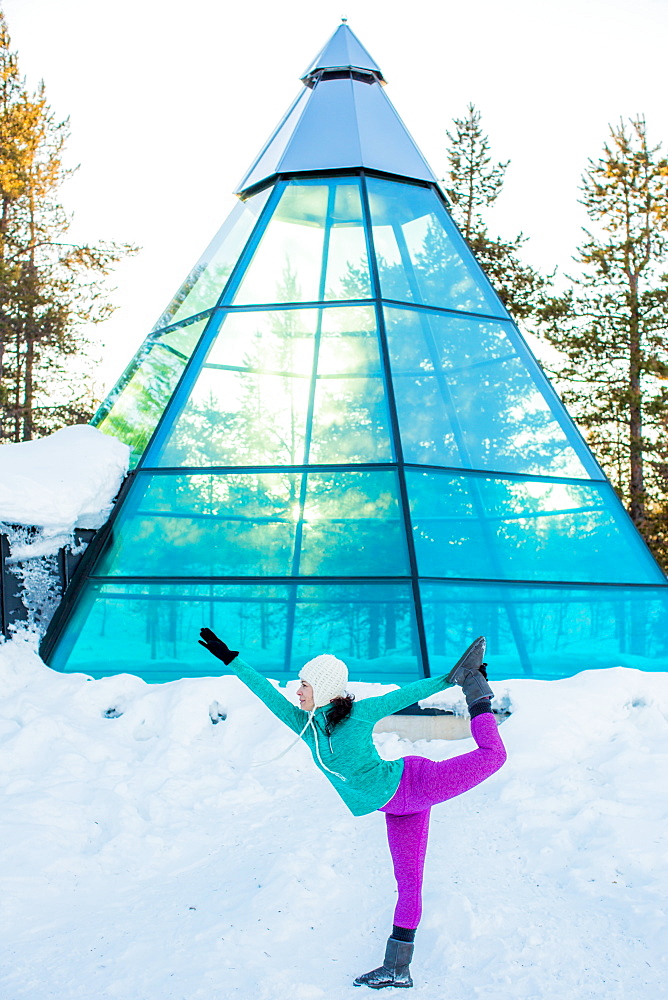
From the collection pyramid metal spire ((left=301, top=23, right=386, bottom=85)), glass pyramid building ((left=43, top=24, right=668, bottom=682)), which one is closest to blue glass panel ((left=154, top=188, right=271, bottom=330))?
glass pyramid building ((left=43, top=24, right=668, bottom=682))

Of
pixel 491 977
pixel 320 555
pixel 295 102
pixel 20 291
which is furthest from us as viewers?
pixel 20 291

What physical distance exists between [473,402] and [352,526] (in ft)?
6.49

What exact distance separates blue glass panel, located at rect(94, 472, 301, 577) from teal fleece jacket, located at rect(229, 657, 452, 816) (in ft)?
13.3

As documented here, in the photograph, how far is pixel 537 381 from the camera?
8.82 metres

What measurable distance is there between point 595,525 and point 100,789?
520 cm

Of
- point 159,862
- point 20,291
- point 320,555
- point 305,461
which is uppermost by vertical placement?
point 20,291

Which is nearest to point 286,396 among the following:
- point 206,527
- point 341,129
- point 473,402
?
point 206,527

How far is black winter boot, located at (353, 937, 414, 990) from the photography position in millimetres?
3307

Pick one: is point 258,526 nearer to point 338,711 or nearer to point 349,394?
point 349,394

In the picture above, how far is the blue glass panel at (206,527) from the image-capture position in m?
7.69

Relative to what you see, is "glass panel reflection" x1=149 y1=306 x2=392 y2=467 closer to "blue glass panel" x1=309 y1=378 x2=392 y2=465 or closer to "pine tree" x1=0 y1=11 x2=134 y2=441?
"blue glass panel" x1=309 y1=378 x2=392 y2=465

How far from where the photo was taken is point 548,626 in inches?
290

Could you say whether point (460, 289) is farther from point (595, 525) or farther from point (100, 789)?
point (100, 789)

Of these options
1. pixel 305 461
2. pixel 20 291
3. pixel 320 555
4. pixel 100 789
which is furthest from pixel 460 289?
pixel 20 291
